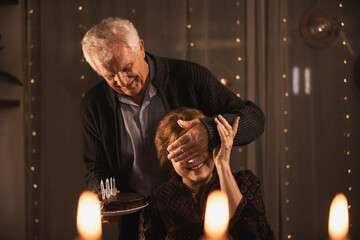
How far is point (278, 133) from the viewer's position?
191cm

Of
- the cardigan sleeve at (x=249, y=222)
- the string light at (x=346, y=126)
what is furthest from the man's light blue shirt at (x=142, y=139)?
the string light at (x=346, y=126)

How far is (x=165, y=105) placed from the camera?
126 centimetres

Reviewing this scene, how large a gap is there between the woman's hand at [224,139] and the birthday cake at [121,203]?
0.31m

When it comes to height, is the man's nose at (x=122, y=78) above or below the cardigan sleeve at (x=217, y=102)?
above

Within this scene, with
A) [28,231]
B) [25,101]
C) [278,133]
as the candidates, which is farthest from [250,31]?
[28,231]

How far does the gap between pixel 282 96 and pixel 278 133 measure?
0.23 meters

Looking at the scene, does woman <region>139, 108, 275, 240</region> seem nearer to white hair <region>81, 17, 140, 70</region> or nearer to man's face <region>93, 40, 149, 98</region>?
man's face <region>93, 40, 149, 98</region>

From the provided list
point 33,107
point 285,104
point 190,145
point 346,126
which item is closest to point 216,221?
point 190,145

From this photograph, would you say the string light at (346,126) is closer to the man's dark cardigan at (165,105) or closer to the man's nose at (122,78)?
the man's dark cardigan at (165,105)

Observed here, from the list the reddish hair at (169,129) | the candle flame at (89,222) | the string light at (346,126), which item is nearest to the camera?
the candle flame at (89,222)

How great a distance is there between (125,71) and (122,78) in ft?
0.09

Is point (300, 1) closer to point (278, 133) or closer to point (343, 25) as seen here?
point (343, 25)

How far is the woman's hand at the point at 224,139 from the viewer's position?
3.51 feet

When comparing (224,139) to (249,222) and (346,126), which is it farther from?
(346,126)
